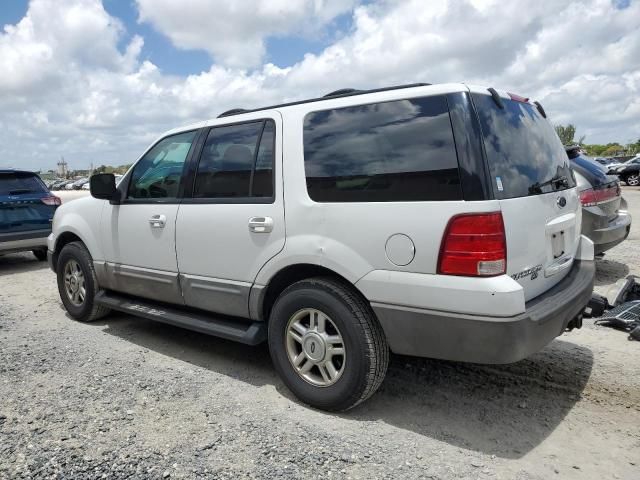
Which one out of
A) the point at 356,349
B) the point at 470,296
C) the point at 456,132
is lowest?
the point at 356,349

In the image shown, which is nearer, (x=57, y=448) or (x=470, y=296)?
(x=470, y=296)

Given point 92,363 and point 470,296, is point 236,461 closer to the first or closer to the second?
point 470,296

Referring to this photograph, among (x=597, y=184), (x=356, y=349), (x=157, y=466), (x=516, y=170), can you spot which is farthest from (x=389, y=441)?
(x=597, y=184)

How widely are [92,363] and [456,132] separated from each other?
11.1ft

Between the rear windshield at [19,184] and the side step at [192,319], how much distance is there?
475 cm

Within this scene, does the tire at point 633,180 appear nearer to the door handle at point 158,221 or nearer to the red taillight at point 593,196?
the red taillight at point 593,196

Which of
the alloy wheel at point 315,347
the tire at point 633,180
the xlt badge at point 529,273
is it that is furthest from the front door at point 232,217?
the tire at point 633,180

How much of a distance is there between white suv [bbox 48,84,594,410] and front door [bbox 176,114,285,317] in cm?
1

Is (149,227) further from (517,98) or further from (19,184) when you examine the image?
(19,184)

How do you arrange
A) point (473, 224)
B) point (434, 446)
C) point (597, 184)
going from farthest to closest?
point (597, 184) < point (434, 446) < point (473, 224)

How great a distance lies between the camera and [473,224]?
8.52 ft

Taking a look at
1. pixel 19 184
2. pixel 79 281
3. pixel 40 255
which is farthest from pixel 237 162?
pixel 40 255

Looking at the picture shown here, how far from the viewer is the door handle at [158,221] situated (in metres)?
4.09

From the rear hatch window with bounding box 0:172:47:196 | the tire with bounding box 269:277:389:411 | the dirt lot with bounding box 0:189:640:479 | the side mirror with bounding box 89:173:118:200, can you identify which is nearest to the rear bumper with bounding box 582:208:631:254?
the dirt lot with bounding box 0:189:640:479
